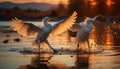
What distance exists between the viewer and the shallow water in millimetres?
17188

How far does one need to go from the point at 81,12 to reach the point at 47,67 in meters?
46.8

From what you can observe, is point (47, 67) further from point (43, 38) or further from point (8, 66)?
point (43, 38)

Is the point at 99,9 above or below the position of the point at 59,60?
above

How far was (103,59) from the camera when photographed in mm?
19250

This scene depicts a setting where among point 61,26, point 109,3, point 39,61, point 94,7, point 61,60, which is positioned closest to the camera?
point 39,61

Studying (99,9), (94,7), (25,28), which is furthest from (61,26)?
(94,7)

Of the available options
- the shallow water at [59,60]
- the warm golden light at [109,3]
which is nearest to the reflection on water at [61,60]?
the shallow water at [59,60]

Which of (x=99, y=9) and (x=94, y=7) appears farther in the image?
(x=94, y=7)

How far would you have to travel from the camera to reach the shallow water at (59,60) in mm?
17188

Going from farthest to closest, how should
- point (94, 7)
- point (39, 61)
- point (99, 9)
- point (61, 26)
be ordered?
point (94, 7) < point (99, 9) < point (61, 26) < point (39, 61)

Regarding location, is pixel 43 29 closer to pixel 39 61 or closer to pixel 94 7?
pixel 39 61

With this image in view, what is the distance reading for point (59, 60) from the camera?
1908 cm

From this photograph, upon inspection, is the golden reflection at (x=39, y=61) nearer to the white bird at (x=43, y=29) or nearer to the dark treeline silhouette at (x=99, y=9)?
the white bird at (x=43, y=29)

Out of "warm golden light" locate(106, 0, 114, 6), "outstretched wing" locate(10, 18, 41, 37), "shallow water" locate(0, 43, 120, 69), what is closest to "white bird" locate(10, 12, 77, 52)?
"outstretched wing" locate(10, 18, 41, 37)
